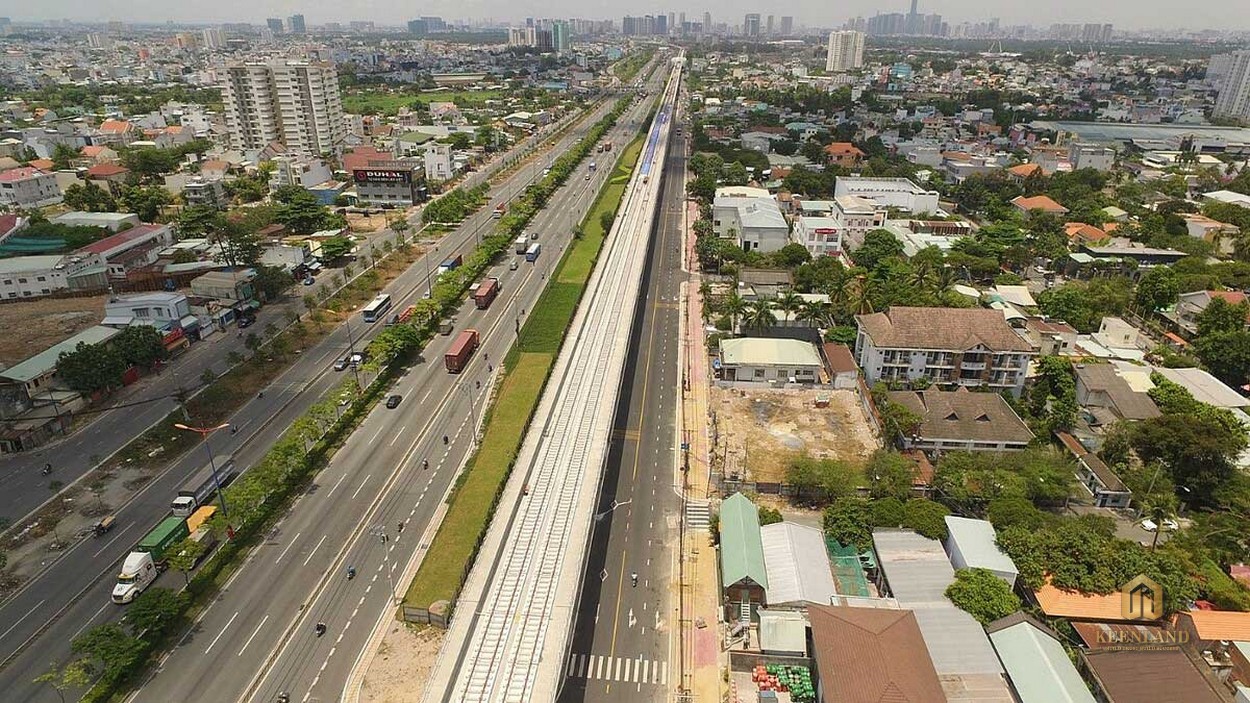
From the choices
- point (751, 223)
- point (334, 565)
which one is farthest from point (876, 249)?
point (334, 565)

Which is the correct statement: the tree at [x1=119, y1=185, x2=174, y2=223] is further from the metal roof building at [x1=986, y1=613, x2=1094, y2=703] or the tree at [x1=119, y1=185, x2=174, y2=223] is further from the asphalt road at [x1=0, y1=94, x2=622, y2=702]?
the metal roof building at [x1=986, y1=613, x2=1094, y2=703]

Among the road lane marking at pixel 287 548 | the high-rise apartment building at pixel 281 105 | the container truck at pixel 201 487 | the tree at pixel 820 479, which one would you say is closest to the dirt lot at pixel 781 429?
the tree at pixel 820 479

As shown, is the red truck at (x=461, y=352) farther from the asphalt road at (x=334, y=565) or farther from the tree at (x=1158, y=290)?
the tree at (x=1158, y=290)

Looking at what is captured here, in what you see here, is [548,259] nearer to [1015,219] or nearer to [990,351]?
[990,351]

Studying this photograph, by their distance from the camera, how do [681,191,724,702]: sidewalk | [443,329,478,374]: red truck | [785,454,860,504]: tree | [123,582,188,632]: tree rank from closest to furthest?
[123,582,188,632]: tree → [681,191,724,702]: sidewalk → [785,454,860,504]: tree → [443,329,478,374]: red truck

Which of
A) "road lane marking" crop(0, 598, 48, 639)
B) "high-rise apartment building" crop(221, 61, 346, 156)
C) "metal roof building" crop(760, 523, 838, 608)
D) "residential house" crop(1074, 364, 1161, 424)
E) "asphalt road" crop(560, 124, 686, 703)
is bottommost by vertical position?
"asphalt road" crop(560, 124, 686, 703)

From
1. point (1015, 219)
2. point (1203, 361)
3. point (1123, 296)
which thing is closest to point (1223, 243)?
point (1015, 219)

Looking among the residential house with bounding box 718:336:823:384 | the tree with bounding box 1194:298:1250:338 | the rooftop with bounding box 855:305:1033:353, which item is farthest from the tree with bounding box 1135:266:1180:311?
the residential house with bounding box 718:336:823:384

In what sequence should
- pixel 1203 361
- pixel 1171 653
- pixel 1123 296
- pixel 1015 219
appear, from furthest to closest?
pixel 1015 219 → pixel 1123 296 → pixel 1203 361 → pixel 1171 653
